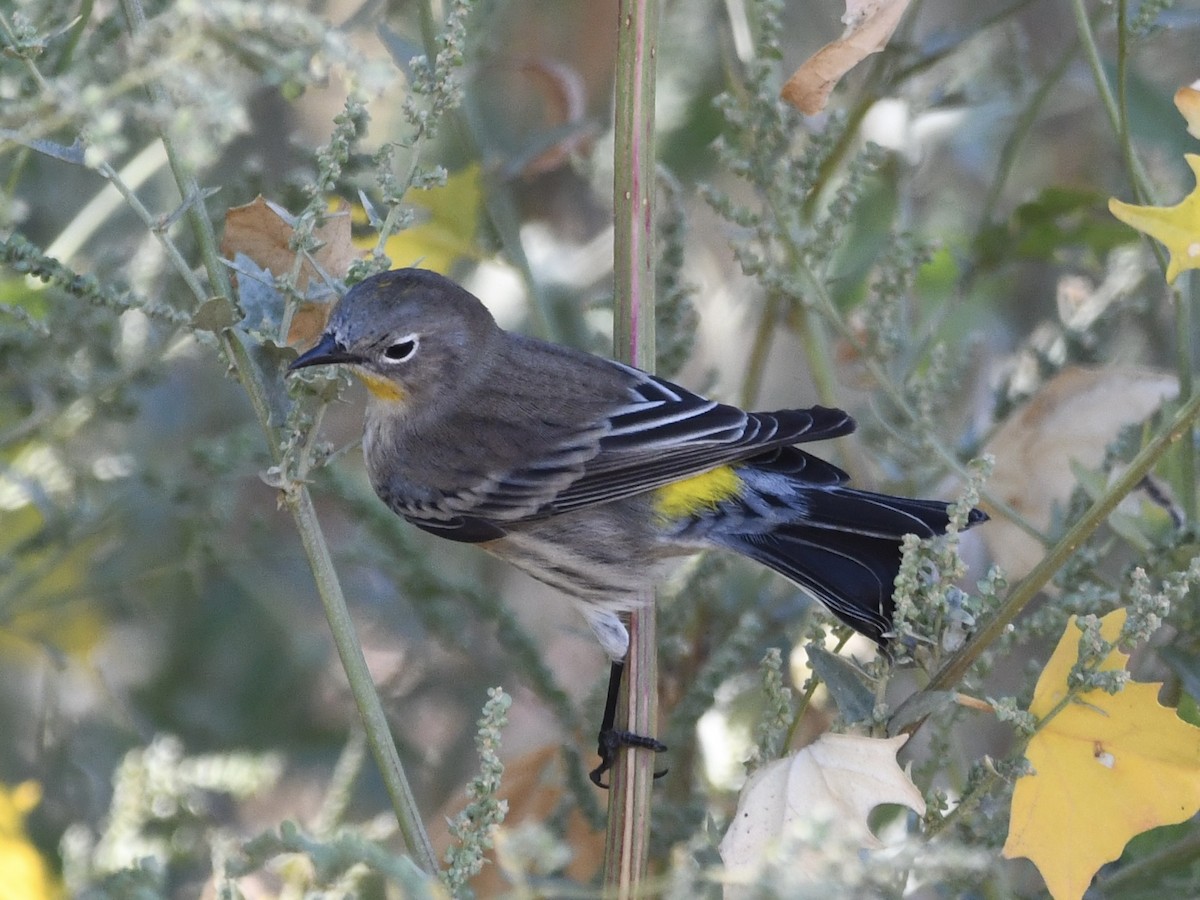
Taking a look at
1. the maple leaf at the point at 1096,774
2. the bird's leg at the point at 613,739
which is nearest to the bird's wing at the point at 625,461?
the bird's leg at the point at 613,739

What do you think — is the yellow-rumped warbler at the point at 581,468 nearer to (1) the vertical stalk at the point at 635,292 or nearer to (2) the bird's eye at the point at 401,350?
(2) the bird's eye at the point at 401,350

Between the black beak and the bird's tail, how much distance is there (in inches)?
30.2

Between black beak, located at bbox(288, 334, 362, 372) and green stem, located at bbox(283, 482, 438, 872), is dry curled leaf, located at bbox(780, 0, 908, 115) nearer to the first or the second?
black beak, located at bbox(288, 334, 362, 372)

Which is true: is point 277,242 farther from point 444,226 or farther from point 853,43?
point 444,226

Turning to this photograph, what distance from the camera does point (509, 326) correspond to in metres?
3.59

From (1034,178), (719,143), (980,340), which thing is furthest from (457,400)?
(1034,178)

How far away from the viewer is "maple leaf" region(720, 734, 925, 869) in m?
1.37

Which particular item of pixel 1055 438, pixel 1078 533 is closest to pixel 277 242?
pixel 1078 533

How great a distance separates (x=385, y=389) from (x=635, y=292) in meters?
0.75

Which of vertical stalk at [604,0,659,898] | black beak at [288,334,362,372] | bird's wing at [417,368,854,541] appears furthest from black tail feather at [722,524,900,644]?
black beak at [288,334,362,372]

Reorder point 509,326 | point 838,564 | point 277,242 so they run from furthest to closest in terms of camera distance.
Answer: point 509,326
point 838,564
point 277,242

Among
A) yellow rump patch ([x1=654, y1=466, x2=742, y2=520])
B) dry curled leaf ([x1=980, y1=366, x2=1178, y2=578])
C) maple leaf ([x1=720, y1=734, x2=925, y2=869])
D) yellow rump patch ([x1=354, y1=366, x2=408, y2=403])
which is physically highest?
yellow rump patch ([x1=354, y1=366, x2=408, y2=403])

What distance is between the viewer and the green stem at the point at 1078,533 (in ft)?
4.68

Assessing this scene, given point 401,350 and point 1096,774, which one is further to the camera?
point 401,350
